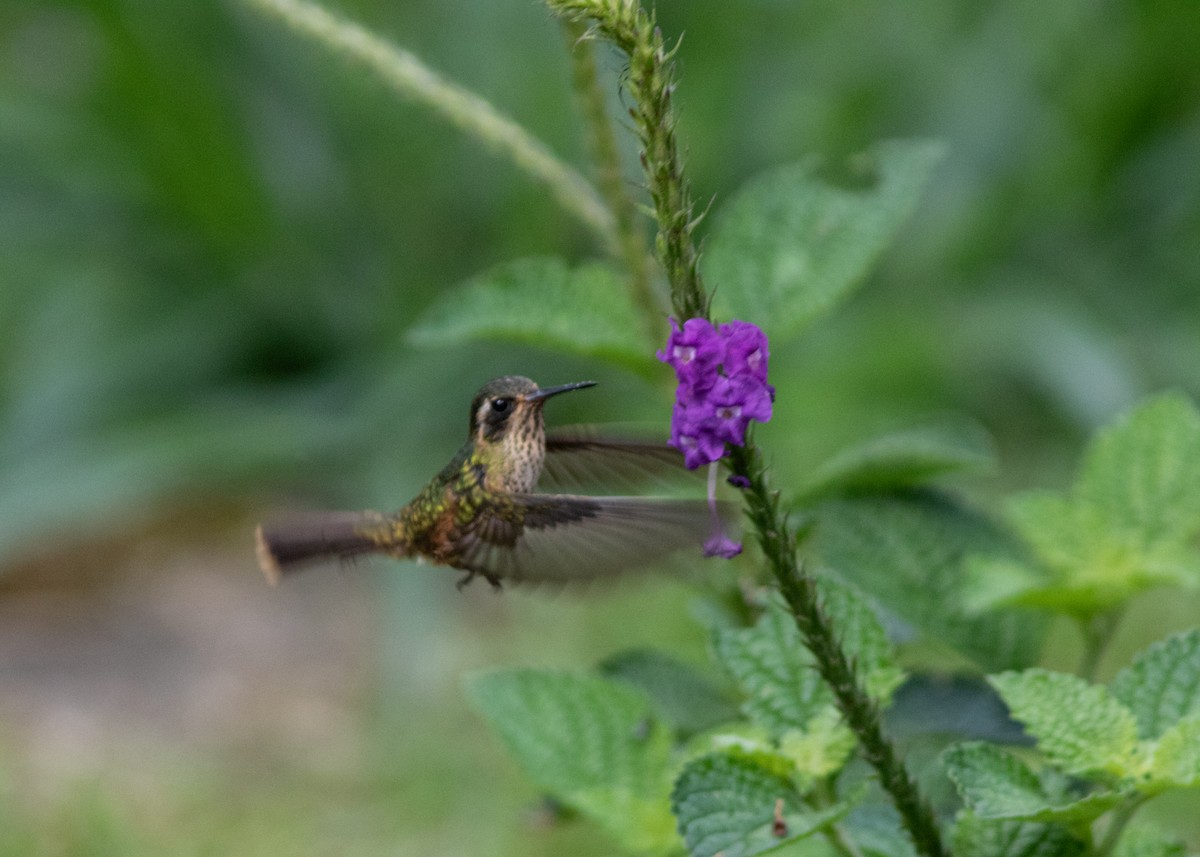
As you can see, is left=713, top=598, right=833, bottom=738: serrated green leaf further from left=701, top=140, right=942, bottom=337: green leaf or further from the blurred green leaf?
left=701, top=140, right=942, bottom=337: green leaf

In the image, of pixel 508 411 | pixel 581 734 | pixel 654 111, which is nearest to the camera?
pixel 654 111

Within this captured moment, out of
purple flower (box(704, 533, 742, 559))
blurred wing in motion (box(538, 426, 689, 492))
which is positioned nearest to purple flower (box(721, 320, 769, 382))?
purple flower (box(704, 533, 742, 559))

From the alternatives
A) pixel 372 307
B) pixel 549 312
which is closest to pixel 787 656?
pixel 549 312

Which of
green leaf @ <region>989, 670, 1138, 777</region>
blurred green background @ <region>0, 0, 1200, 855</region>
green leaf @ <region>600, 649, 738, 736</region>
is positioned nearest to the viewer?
green leaf @ <region>989, 670, 1138, 777</region>

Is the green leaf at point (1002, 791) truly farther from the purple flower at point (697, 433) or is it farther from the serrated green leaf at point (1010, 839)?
the purple flower at point (697, 433)

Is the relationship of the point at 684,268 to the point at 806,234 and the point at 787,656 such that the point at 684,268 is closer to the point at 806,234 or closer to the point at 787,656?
the point at 787,656
